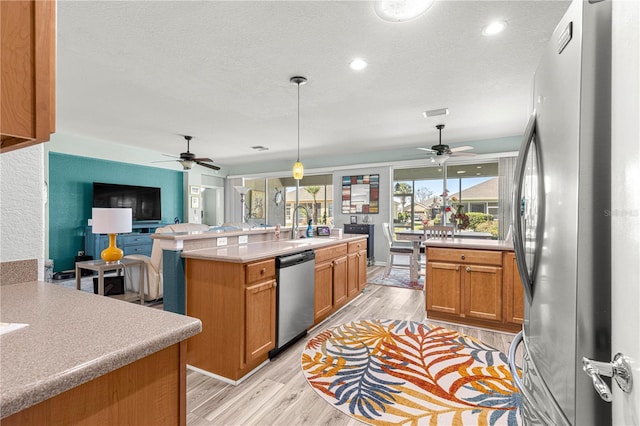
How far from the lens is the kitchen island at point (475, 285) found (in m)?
2.83

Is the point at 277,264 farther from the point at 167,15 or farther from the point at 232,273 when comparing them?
the point at 167,15

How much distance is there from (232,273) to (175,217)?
247 inches

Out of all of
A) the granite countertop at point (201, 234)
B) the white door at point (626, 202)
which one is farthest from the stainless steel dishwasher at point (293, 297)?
the white door at point (626, 202)

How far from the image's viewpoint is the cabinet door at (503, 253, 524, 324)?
9.16 ft

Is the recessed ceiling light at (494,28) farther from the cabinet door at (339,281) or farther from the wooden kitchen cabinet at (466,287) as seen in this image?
the cabinet door at (339,281)

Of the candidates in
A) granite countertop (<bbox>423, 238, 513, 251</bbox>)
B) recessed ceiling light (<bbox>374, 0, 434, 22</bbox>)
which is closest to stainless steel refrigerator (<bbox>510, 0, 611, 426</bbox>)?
recessed ceiling light (<bbox>374, 0, 434, 22</bbox>)

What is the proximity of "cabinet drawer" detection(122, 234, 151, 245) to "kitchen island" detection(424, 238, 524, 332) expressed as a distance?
5.34m

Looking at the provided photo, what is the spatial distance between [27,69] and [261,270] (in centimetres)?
176

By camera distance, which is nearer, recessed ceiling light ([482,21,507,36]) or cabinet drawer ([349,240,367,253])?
recessed ceiling light ([482,21,507,36])

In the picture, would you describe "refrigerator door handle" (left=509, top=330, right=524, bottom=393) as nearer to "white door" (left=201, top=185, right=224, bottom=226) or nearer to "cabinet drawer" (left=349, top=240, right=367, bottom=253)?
"cabinet drawer" (left=349, top=240, right=367, bottom=253)

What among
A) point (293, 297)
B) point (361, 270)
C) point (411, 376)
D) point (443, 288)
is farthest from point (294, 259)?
point (361, 270)

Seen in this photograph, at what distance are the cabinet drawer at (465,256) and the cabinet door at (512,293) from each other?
9cm

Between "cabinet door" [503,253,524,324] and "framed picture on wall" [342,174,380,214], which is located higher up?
"framed picture on wall" [342,174,380,214]

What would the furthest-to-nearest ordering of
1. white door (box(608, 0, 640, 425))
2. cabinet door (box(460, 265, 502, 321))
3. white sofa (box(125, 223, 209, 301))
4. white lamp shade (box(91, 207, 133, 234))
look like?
white sofa (box(125, 223, 209, 301)) → white lamp shade (box(91, 207, 133, 234)) → cabinet door (box(460, 265, 502, 321)) → white door (box(608, 0, 640, 425))
